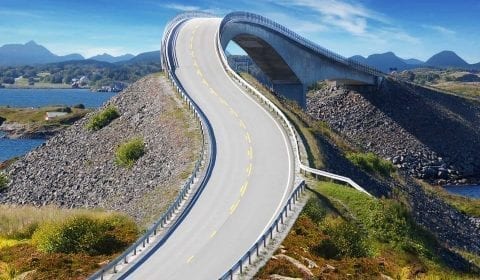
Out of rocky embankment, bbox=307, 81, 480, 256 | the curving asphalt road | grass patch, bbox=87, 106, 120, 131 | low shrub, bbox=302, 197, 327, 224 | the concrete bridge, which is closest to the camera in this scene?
the curving asphalt road

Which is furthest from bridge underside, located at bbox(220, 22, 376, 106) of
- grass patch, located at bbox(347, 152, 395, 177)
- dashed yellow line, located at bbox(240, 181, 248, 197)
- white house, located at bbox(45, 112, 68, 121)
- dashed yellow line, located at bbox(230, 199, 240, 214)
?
white house, located at bbox(45, 112, 68, 121)

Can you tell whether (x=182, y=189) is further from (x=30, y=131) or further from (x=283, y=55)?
(x=30, y=131)

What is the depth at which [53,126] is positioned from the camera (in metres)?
144

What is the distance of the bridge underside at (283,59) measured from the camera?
7400cm

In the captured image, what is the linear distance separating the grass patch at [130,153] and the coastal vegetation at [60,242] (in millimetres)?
15563

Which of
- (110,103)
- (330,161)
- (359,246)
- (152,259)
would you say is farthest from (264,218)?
(110,103)

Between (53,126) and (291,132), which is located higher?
(291,132)

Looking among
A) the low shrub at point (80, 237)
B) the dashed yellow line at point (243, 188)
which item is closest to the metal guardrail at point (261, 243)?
the dashed yellow line at point (243, 188)

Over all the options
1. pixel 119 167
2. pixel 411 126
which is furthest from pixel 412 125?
pixel 119 167

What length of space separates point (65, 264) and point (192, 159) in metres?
17.1

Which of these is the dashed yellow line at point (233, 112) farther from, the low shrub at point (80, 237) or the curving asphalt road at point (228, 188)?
the low shrub at point (80, 237)

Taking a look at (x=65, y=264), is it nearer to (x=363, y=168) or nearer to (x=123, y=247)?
(x=123, y=247)

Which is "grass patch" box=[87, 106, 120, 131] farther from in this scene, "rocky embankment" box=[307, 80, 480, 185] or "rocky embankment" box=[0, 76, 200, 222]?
"rocky embankment" box=[307, 80, 480, 185]

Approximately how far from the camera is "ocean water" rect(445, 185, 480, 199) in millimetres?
70125
